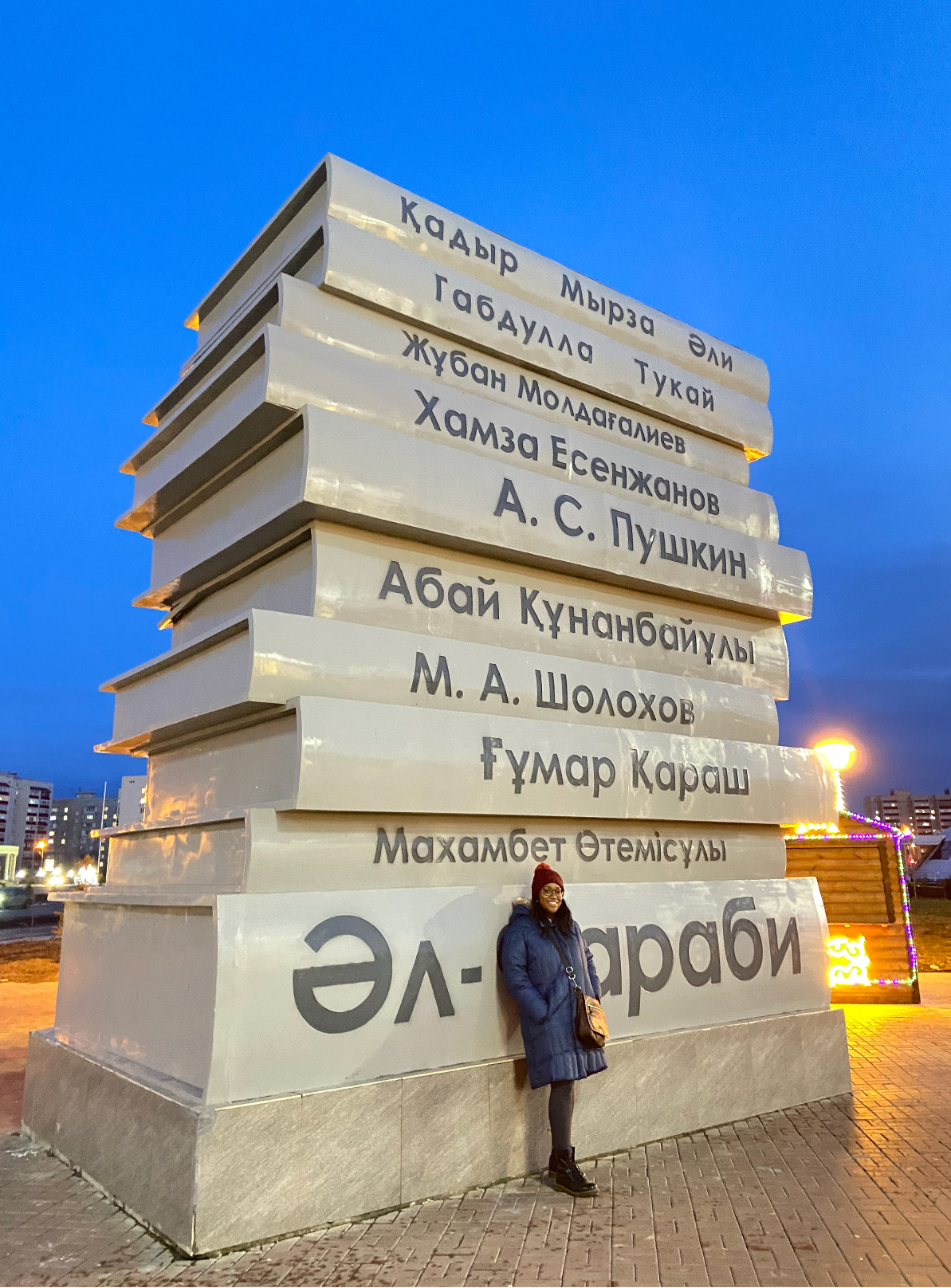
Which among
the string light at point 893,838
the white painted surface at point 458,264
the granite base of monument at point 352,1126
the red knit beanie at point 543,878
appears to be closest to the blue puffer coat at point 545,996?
the red knit beanie at point 543,878

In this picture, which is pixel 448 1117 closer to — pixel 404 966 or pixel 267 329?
pixel 404 966

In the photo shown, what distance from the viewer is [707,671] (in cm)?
816

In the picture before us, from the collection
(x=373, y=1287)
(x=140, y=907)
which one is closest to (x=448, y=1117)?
(x=373, y=1287)

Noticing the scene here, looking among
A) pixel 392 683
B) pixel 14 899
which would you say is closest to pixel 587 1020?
pixel 392 683

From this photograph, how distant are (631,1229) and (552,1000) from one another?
1193 mm

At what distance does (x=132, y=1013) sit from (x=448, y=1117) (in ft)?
6.58

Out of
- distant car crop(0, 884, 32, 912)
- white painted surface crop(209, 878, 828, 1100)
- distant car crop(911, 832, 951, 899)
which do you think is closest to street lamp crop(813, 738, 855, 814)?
white painted surface crop(209, 878, 828, 1100)

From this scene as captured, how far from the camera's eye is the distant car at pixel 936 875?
47.9 meters

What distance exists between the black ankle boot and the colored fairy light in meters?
8.56

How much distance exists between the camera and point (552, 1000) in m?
5.48

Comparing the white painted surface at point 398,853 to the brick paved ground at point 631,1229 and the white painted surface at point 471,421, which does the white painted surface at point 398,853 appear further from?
the white painted surface at point 471,421

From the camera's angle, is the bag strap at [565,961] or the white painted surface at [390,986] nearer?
the white painted surface at [390,986]

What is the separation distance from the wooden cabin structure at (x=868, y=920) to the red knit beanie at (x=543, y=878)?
325 inches

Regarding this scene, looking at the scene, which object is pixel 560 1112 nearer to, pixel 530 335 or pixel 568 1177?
pixel 568 1177
